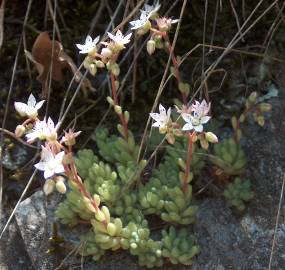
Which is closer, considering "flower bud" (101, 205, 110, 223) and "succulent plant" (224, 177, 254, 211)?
"flower bud" (101, 205, 110, 223)

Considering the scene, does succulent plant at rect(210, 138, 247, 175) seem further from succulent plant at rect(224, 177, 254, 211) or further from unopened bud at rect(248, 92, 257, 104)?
unopened bud at rect(248, 92, 257, 104)

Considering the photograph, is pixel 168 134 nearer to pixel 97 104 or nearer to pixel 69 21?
pixel 97 104

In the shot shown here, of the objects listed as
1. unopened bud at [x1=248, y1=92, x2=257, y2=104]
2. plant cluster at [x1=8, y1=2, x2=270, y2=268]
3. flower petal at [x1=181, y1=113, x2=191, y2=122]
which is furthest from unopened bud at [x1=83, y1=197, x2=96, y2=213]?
unopened bud at [x1=248, y1=92, x2=257, y2=104]

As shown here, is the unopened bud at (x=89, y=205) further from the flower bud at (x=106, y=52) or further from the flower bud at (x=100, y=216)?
the flower bud at (x=106, y=52)

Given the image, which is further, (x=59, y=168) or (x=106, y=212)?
(x=106, y=212)

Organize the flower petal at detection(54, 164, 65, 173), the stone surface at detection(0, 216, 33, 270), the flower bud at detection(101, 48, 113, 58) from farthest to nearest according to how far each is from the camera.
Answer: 1. the stone surface at detection(0, 216, 33, 270)
2. the flower bud at detection(101, 48, 113, 58)
3. the flower petal at detection(54, 164, 65, 173)

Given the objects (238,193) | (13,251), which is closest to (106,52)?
(238,193)

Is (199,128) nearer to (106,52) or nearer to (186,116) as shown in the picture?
(186,116)
